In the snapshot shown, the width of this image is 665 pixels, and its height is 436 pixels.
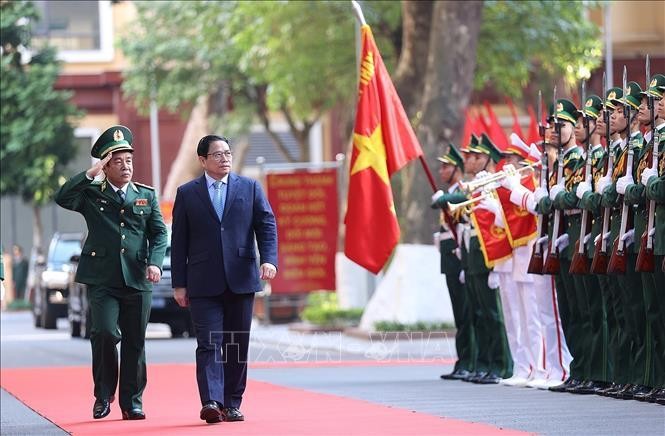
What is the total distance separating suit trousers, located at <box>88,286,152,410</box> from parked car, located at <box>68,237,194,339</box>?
14.6 meters

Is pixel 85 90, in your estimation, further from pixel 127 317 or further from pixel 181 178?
pixel 127 317

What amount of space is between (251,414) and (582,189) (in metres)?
2.93

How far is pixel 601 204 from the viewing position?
46.2ft

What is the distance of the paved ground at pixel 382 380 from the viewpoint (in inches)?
502

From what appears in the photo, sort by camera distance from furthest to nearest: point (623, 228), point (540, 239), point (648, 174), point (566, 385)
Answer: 1. point (540, 239)
2. point (566, 385)
3. point (623, 228)
4. point (648, 174)

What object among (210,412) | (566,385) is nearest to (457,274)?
(566,385)

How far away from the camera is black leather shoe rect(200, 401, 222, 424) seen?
13.1 metres

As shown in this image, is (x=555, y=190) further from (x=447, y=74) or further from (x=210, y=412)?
(x=447, y=74)

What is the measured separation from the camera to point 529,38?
110 ft

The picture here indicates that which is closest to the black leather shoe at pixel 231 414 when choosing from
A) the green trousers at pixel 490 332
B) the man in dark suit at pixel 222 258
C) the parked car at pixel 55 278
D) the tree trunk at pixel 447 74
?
the man in dark suit at pixel 222 258

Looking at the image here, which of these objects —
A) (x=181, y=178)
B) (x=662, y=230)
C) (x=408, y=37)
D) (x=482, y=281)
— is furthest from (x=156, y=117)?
(x=662, y=230)

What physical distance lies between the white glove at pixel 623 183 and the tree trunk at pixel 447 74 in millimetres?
13010

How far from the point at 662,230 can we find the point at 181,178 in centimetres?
3413

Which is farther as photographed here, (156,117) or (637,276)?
(156,117)
